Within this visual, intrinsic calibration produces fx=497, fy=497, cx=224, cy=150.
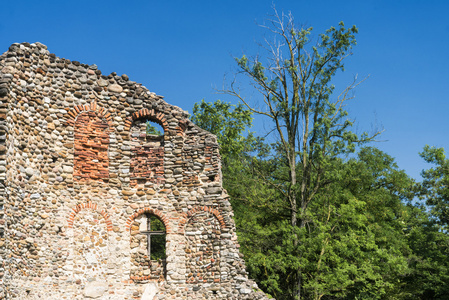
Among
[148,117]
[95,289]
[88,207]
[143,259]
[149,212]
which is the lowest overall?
[95,289]

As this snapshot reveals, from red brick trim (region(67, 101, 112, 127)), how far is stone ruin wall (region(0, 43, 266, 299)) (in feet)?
0.10

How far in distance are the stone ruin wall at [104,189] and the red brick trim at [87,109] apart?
0.03 meters

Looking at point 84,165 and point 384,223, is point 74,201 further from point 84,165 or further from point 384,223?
point 384,223

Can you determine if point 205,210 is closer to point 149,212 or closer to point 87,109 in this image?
point 149,212

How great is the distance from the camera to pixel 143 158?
14.9 meters

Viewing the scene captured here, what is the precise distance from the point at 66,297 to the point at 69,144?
13.5ft

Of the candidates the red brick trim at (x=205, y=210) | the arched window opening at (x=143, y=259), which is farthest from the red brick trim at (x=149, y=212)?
the red brick trim at (x=205, y=210)

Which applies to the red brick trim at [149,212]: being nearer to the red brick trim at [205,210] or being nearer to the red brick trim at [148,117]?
the red brick trim at [205,210]

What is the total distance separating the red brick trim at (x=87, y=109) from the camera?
1410cm

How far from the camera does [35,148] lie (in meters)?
12.9

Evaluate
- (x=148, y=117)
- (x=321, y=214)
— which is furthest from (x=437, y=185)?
(x=148, y=117)

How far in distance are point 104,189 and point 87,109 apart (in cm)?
237

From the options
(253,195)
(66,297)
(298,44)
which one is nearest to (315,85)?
(298,44)

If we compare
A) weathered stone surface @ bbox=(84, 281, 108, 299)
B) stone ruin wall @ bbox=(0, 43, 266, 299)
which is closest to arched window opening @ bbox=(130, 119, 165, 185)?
stone ruin wall @ bbox=(0, 43, 266, 299)
